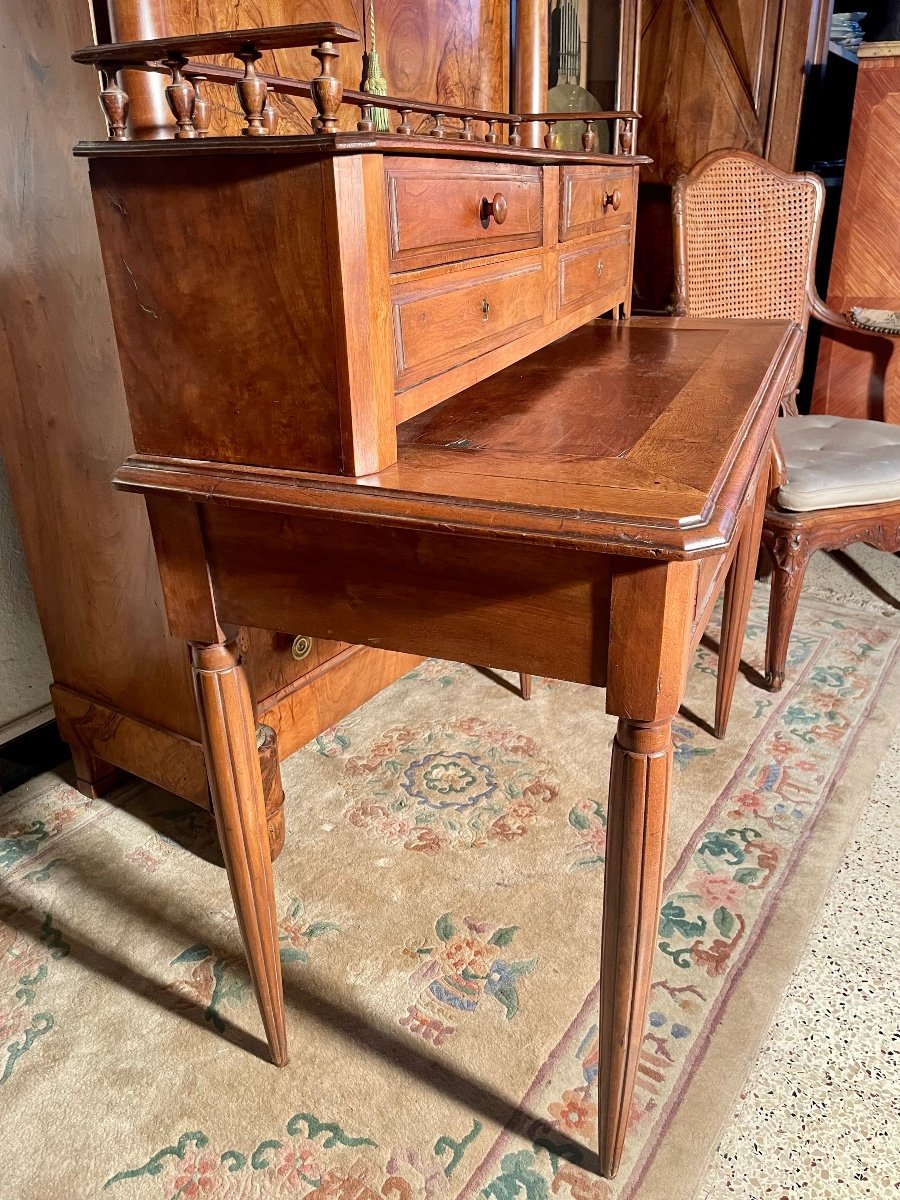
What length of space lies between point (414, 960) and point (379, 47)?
62.8 inches

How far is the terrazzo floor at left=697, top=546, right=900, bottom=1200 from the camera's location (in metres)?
1.13

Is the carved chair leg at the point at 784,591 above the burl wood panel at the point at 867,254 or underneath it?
underneath

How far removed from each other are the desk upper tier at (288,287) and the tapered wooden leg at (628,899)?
39cm

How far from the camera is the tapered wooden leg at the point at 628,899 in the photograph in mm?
879

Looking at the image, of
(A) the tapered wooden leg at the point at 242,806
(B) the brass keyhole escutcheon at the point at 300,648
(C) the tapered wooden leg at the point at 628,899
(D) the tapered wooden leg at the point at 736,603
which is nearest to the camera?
(C) the tapered wooden leg at the point at 628,899

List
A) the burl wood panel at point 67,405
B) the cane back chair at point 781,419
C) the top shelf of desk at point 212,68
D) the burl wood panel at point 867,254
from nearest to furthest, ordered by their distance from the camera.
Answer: the top shelf of desk at point 212,68 → the burl wood panel at point 67,405 → the cane back chair at point 781,419 → the burl wood panel at point 867,254

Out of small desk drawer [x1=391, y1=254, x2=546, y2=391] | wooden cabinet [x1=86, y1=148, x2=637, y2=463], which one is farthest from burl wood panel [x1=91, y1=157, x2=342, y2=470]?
small desk drawer [x1=391, y1=254, x2=546, y2=391]

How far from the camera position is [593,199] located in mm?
1591

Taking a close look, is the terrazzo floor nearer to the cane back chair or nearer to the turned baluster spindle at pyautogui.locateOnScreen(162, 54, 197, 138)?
the cane back chair

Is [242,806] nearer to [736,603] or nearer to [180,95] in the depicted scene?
[180,95]

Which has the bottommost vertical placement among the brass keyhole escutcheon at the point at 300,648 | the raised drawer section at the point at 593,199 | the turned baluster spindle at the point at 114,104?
the brass keyhole escutcheon at the point at 300,648

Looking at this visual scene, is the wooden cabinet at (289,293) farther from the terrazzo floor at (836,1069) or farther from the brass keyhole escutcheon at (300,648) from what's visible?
the terrazzo floor at (836,1069)

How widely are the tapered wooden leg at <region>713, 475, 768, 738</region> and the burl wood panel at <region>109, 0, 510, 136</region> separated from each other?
104cm

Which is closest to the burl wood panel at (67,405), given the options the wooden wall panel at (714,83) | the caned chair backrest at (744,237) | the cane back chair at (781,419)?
the cane back chair at (781,419)
